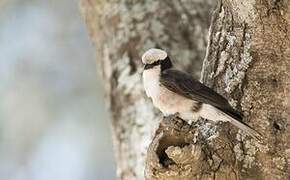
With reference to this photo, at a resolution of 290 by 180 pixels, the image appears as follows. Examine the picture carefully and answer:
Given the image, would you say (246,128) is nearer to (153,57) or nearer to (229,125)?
(229,125)

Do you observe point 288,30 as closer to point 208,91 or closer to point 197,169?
point 208,91

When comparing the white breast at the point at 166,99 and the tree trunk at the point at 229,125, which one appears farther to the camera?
the white breast at the point at 166,99

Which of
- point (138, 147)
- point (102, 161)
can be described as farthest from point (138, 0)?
point (102, 161)

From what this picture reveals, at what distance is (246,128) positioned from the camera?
2363mm

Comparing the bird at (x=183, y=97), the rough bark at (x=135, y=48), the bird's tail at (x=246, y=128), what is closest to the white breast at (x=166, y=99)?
the bird at (x=183, y=97)

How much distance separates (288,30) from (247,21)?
136 mm

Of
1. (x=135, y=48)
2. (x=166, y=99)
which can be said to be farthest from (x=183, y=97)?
(x=135, y=48)

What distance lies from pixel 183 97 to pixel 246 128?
0.21 m

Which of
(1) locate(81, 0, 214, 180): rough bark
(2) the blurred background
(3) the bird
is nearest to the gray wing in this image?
(3) the bird

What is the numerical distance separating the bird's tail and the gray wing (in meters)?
0.01

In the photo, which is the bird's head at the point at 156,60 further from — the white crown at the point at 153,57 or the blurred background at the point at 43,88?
the blurred background at the point at 43,88

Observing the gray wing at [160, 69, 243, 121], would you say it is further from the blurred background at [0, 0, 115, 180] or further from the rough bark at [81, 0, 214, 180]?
the blurred background at [0, 0, 115, 180]

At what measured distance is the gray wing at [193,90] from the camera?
7.59ft

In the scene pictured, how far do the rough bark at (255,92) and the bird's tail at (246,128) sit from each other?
0.15ft
